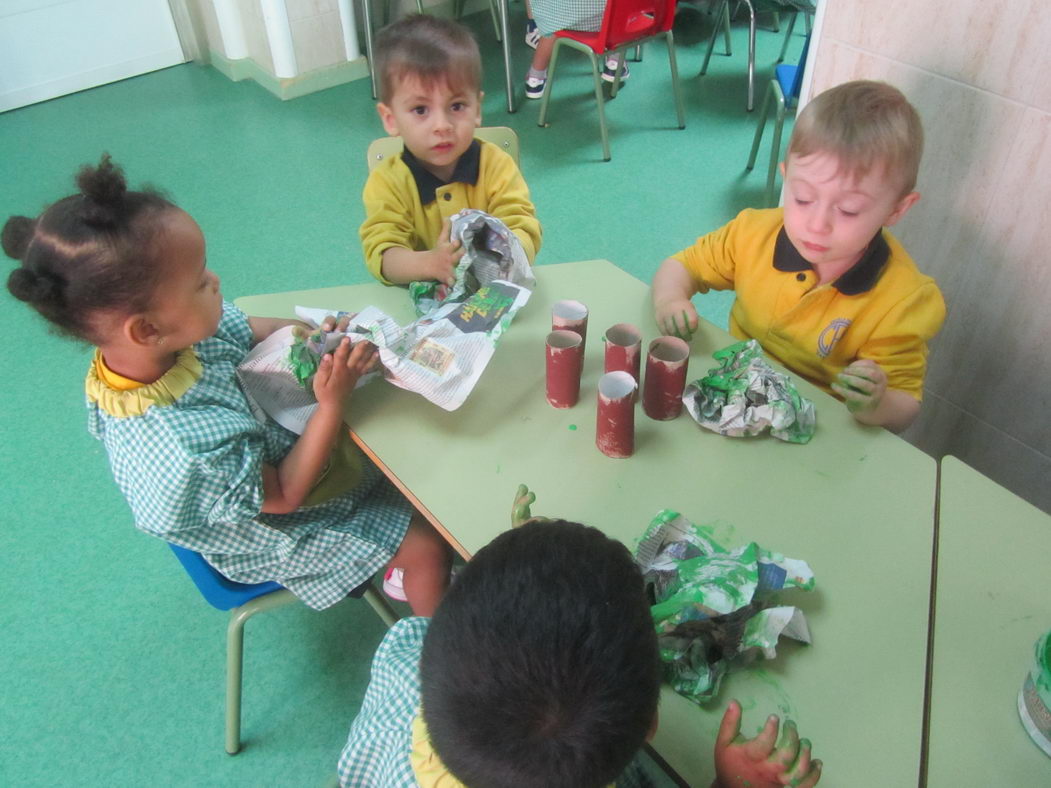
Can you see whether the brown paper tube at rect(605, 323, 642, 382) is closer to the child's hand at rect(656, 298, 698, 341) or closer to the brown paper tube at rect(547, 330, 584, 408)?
the brown paper tube at rect(547, 330, 584, 408)

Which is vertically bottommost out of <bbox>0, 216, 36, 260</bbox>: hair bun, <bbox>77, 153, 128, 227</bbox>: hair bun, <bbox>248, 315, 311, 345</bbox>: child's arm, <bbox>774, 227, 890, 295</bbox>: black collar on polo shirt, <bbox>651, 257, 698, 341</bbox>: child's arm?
<bbox>248, 315, 311, 345</bbox>: child's arm

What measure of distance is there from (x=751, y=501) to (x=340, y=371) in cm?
64

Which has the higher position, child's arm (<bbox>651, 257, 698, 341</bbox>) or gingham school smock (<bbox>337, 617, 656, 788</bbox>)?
child's arm (<bbox>651, 257, 698, 341</bbox>)

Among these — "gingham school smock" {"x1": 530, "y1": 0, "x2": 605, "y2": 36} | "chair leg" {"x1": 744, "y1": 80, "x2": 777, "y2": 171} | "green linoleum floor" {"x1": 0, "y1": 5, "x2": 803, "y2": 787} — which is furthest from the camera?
"gingham school smock" {"x1": 530, "y1": 0, "x2": 605, "y2": 36}

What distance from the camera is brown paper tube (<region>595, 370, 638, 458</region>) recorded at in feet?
3.52

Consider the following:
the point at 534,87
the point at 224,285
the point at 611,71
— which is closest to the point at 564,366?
the point at 224,285

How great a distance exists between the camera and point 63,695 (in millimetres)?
1646

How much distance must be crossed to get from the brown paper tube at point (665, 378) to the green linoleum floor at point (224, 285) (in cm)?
95

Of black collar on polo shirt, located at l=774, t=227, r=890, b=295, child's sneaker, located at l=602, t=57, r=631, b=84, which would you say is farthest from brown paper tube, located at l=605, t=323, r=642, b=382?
child's sneaker, located at l=602, t=57, r=631, b=84

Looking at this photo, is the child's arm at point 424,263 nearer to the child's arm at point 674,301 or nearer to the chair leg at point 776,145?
the child's arm at point 674,301

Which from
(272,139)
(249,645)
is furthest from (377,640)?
(272,139)

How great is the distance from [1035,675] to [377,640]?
1.30 meters

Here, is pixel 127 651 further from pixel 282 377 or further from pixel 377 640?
pixel 282 377

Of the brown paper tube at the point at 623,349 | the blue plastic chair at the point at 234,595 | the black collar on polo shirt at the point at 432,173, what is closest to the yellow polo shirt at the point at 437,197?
the black collar on polo shirt at the point at 432,173
